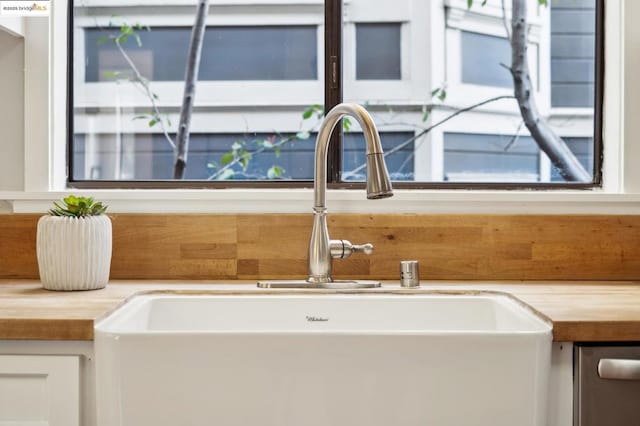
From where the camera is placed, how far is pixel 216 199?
171 centimetres

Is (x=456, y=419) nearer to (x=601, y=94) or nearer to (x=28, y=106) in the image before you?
(x=601, y=94)

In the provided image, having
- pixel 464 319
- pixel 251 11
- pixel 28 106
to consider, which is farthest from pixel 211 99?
pixel 464 319

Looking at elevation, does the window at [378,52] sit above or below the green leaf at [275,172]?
above

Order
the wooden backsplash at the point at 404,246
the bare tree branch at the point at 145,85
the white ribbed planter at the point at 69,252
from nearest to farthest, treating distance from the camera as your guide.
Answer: the white ribbed planter at the point at 69,252 → the wooden backsplash at the point at 404,246 → the bare tree branch at the point at 145,85

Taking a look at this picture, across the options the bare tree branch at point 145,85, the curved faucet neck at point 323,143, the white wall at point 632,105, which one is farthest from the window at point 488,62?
the bare tree branch at point 145,85

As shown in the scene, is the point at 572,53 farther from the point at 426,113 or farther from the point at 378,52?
the point at 378,52

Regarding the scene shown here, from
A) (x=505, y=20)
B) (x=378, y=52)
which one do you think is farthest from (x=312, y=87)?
(x=505, y=20)

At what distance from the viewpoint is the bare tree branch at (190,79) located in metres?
1.90

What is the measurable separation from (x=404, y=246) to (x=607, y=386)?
2.21 ft

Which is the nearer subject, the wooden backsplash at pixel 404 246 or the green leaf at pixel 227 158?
the wooden backsplash at pixel 404 246

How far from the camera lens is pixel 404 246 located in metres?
1.69

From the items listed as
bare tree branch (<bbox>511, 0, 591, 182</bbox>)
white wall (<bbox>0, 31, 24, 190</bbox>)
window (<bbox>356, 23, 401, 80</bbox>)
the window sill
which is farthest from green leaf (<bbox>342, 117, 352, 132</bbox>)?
white wall (<bbox>0, 31, 24, 190</bbox>)

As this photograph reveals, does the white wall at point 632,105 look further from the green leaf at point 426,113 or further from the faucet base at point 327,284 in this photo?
the faucet base at point 327,284

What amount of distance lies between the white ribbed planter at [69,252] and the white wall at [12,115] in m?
0.33
